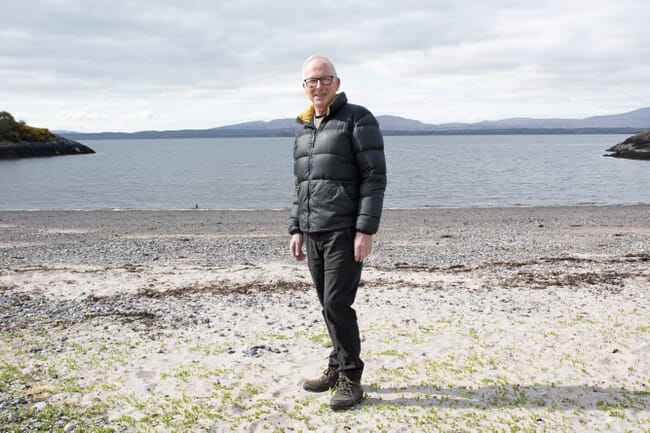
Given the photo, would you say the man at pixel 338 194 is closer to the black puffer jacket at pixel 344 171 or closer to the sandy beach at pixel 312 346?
the black puffer jacket at pixel 344 171

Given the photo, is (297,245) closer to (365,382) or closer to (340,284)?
(340,284)

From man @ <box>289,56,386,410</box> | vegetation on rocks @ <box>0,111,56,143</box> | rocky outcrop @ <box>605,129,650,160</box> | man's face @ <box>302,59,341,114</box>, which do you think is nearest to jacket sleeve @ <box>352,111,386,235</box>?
man @ <box>289,56,386,410</box>

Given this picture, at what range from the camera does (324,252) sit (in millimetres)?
5176

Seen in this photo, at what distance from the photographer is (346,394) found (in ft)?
17.6

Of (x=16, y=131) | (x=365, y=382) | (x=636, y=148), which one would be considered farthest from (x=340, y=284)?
(x=16, y=131)

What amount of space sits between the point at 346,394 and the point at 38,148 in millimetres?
124505

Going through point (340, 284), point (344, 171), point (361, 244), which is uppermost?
point (344, 171)

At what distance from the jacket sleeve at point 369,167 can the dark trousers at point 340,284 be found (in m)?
0.25

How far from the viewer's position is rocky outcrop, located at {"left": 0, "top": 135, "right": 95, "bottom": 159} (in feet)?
346

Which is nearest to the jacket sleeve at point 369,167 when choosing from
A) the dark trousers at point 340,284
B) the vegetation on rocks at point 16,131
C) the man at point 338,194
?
the man at point 338,194

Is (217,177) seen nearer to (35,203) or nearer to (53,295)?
(35,203)

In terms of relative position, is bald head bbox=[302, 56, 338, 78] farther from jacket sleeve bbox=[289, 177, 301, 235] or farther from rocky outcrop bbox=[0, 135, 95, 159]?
rocky outcrop bbox=[0, 135, 95, 159]

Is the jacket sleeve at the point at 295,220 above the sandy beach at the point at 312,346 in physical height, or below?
above

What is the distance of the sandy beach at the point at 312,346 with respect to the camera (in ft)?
17.1
